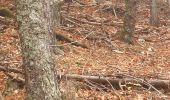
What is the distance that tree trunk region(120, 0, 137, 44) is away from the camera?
1310cm

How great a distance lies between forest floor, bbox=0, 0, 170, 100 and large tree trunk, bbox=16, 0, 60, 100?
0.29 m

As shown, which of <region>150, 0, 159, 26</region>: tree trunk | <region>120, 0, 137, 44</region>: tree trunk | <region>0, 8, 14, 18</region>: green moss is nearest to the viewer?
<region>0, 8, 14, 18</region>: green moss

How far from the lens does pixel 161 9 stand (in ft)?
75.9

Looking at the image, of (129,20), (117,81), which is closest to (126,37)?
(129,20)

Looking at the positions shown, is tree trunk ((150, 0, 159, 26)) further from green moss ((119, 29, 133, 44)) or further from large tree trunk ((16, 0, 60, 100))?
large tree trunk ((16, 0, 60, 100))

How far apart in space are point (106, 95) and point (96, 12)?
1320 cm

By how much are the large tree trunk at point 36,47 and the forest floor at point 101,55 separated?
29 centimetres

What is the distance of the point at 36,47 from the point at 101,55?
632cm

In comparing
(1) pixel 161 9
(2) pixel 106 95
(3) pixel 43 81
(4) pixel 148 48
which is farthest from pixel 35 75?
(1) pixel 161 9

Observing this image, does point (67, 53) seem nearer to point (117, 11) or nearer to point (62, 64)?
point (62, 64)

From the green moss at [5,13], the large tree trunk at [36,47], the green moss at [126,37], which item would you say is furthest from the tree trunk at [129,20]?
the large tree trunk at [36,47]

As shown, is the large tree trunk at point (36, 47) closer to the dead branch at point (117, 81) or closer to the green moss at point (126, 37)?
the dead branch at point (117, 81)

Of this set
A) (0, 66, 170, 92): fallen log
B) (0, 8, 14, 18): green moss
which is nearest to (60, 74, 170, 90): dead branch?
(0, 66, 170, 92): fallen log

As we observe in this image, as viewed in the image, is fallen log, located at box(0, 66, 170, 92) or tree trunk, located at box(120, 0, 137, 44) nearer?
fallen log, located at box(0, 66, 170, 92)
